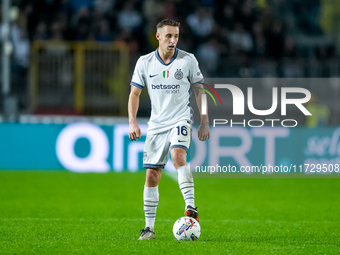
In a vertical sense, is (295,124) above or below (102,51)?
below

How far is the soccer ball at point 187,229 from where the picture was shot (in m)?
5.55

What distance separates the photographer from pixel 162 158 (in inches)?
230

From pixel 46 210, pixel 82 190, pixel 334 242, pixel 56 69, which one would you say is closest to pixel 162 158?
pixel 334 242

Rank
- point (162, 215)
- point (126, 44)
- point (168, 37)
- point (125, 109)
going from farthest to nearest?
point (126, 44) → point (125, 109) → point (162, 215) → point (168, 37)

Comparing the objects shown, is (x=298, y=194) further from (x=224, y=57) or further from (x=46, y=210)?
(x=224, y=57)

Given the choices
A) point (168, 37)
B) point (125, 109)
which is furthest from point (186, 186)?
point (125, 109)

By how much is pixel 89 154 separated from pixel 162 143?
24.7 ft

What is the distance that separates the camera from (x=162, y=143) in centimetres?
586

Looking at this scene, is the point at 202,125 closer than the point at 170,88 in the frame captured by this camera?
No

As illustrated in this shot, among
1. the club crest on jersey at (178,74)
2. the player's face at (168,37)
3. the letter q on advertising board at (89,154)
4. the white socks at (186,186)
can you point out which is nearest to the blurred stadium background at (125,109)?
the letter q on advertising board at (89,154)

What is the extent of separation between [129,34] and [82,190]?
5896 millimetres

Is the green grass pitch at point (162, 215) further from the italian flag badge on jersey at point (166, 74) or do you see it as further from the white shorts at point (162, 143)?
the italian flag badge on jersey at point (166, 74)

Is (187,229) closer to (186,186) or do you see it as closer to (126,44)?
(186,186)

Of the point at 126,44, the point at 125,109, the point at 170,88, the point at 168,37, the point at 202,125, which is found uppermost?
the point at 126,44
